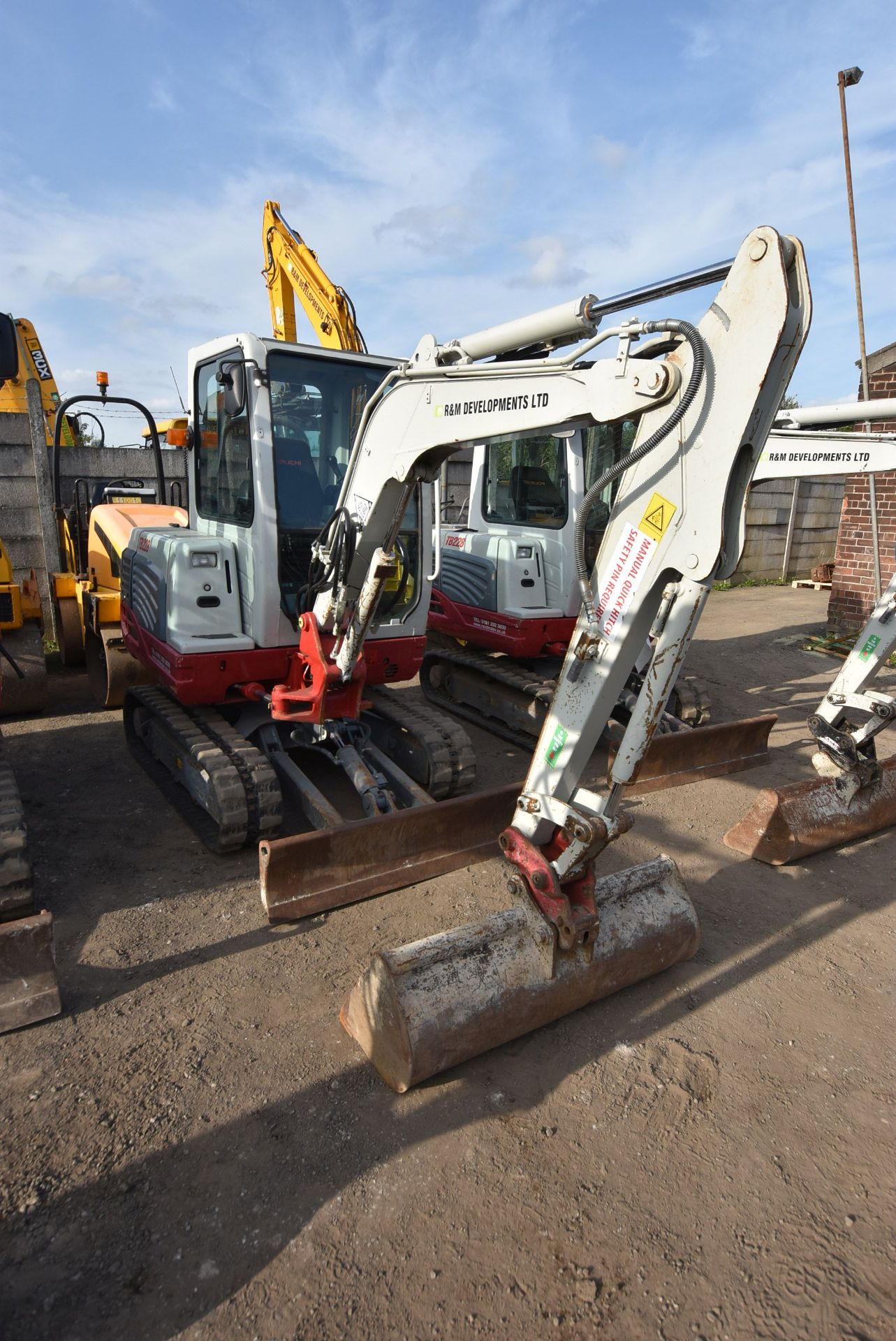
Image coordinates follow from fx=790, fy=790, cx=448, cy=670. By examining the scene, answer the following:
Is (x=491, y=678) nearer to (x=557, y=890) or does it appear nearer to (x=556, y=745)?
(x=556, y=745)

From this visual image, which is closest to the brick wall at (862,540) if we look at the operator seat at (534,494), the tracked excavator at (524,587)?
the tracked excavator at (524,587)

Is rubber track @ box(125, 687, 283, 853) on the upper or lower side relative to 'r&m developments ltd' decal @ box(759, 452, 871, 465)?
lower

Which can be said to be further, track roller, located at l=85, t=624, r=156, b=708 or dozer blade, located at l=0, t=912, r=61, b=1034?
track roller, located at l=85, t=624, r=156, b=708

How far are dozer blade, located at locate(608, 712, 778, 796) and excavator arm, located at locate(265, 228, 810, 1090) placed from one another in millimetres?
1927

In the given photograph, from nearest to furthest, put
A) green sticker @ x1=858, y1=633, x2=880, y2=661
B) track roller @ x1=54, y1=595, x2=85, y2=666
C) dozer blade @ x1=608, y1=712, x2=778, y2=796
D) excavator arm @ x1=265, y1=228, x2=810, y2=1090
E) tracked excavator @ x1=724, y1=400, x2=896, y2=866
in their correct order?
1. excavator arm @ x1=265, y1=228, x2=810, y2=1090
2. tracked excavator @ x1=724, y1=400, x2=896, y2=866
3. green sticker @ x1=858, y1=633, x2=880, y2=661
4. dozer blade @ x1=608, y1=712, x2=778, y2=796
5. track roller @ x1=54, y1=595, x2=85, y2=666

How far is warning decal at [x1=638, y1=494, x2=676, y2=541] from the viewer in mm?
2629

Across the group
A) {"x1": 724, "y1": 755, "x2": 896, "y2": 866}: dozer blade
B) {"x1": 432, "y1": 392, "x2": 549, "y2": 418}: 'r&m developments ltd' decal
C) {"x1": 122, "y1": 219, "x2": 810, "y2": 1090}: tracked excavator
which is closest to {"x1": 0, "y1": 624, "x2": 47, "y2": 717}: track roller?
{"x1": 122, "y1": 219, "x2": 810, "y2": 1090}: tracked excavator

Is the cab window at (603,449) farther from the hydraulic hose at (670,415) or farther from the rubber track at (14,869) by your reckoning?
the rubber track at (14,869)

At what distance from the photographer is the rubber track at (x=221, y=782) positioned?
4043 millimetres

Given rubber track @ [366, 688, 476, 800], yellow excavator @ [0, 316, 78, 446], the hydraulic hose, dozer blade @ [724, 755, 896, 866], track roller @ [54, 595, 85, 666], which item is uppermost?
yellow excavator @ [0, 316, 78, 446]

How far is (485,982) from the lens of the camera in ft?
9.39

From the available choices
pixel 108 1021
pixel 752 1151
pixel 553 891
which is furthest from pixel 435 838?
pixel 752 1151

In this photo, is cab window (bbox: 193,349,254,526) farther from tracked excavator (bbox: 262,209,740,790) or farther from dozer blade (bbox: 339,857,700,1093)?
dozer blade (bbox: 339,857,700,1093)

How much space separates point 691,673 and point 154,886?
20.8 ft
